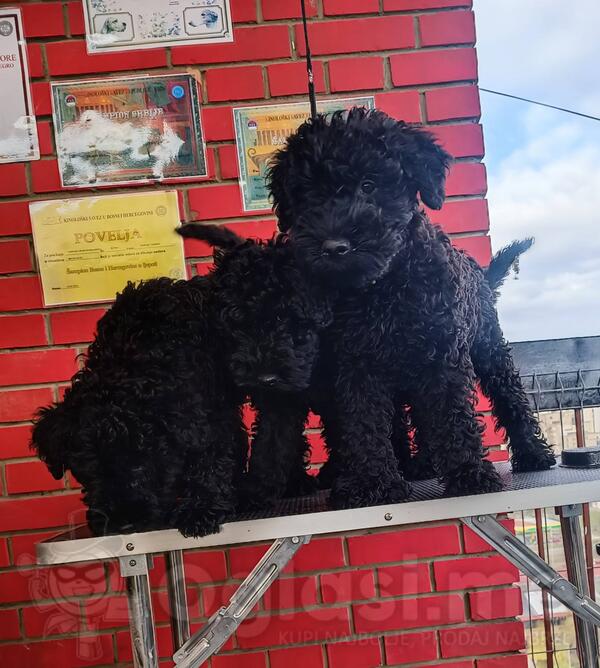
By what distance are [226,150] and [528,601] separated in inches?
54.3

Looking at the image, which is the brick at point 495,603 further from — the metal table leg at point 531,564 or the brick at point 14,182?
the brick at point 14,182

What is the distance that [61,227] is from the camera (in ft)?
4.58

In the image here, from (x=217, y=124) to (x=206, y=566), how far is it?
1.09 meters

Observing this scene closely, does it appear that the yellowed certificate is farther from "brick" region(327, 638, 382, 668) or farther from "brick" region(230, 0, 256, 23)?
"brick" region(327, 638, 382, 668)

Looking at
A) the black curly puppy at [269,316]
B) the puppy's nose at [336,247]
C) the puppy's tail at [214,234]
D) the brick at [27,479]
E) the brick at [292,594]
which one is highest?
the puppy's tail at [214,234]

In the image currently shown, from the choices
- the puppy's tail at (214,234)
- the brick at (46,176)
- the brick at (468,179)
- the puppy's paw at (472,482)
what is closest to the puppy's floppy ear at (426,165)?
the puppy's tail at (214,234)

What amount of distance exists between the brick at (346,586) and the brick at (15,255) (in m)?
1.07

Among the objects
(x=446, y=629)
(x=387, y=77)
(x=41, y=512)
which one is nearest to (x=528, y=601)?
(x=446, y=629)

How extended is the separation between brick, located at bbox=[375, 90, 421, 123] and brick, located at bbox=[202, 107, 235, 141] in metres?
0.37

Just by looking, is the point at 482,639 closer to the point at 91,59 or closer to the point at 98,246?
the point at 98,246

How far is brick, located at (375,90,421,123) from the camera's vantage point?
142 cm

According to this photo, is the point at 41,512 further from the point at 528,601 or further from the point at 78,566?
the point at 528,601

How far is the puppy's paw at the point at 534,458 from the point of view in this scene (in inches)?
41.5

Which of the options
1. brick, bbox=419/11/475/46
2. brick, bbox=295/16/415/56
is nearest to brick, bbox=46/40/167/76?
brick, bbox=295/16/415/56
